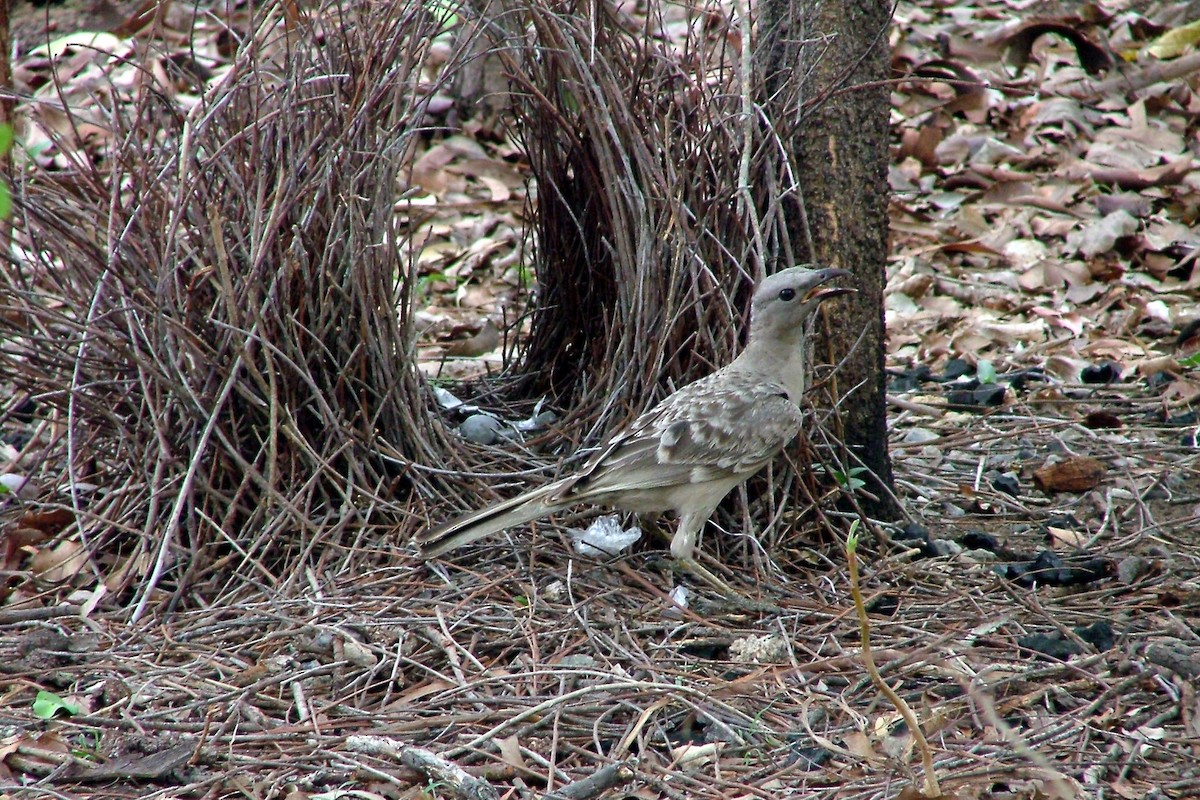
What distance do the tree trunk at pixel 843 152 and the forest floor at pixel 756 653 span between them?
26cm

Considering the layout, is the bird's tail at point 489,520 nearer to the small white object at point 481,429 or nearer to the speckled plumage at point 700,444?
the speckled plumage at point 700,444

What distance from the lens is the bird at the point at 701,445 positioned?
3871 mm

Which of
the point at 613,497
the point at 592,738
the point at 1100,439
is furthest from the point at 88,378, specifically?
the point at 1100,439

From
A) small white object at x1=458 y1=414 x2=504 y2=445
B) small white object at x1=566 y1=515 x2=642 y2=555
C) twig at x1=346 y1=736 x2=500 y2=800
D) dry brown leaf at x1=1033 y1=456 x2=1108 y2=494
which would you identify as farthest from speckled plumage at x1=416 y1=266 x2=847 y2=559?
dry brown leaf at x1=1033 y1=456 x2=1108 y2=494

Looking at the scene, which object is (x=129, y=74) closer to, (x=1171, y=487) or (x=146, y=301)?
(x=146, y=301)

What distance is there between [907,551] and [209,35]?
279 inches

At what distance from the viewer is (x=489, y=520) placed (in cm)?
384

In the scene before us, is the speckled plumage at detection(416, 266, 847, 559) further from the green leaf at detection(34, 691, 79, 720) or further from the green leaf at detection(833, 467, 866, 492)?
the green leaf at detection(34, 691, 79, 720)

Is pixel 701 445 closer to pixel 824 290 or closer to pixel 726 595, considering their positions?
pixel 726 595

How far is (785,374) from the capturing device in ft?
13.5

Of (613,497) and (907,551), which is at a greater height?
(613,497)

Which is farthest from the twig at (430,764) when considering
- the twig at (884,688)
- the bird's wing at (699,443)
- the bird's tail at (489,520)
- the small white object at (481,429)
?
the small white object at (481,429)

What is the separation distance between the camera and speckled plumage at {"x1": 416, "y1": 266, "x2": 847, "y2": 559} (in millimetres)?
3871

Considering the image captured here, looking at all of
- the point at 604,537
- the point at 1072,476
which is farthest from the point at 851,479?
the point at 1072,476
